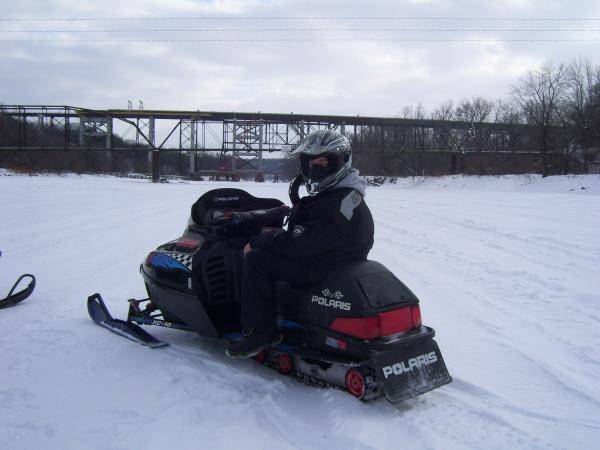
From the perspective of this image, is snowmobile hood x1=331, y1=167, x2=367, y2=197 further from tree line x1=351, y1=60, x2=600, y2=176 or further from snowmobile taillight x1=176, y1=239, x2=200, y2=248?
tree line x1=351, y1=60, x2=600, y2=176

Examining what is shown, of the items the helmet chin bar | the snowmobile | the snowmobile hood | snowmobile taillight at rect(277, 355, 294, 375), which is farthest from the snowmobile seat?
snowmobile taillight at rect(277, 355, 294, 375)

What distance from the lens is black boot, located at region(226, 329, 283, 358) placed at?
131 inches

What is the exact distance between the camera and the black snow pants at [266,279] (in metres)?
3.30

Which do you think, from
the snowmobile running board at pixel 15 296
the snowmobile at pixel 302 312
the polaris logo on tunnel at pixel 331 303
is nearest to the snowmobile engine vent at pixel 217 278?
the snowmobile at pixel 302 312

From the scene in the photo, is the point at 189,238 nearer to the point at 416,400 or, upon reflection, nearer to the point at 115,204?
the point at 416,400

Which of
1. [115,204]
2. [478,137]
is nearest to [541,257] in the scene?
[115,204]

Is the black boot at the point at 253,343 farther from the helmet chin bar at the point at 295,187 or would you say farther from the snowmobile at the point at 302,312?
the helmet chin bar at the point at 295,187

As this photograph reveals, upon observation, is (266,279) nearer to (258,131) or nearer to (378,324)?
(378,324)

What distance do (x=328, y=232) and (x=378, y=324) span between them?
2.18 ft

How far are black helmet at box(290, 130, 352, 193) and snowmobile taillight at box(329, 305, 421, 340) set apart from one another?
94 centimetres

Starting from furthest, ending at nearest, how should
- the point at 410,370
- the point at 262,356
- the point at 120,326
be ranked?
the point at 120,326 < the point at 262,356 < the point at 410,370

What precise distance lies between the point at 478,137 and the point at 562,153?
42.6 feet

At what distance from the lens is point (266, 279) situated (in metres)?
3.37

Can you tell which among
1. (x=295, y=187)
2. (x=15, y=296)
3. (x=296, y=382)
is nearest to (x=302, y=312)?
(x=296, y=382)
